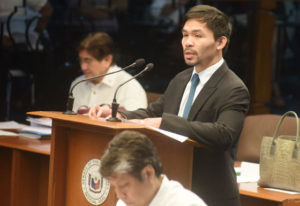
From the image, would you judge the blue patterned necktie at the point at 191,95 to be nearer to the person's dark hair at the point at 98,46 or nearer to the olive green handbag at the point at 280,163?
the olive green handbag at the point at 280,163

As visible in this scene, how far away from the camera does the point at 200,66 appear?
3432 millimetres

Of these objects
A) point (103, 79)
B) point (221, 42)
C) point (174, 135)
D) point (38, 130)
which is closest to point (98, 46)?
point (103, 79)

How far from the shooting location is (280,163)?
3.84 m

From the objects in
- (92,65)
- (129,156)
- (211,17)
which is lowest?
(129,156)

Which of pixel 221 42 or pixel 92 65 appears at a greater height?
pixel 221 42

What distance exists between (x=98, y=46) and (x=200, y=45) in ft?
7.24

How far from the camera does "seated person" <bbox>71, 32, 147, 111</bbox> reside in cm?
543

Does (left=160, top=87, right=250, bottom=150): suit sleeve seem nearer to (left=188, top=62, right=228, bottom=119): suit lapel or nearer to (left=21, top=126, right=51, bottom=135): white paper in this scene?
(left=188, top=62, right=228, bottom=119): suit lapel

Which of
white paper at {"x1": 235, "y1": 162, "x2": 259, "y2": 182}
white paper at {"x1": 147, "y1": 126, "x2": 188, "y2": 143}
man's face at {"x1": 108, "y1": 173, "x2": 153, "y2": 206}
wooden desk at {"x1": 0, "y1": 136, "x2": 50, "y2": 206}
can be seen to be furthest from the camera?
wooden desk at {"x1": 0, "y1": 136, "x2": 50, "y2": 206}

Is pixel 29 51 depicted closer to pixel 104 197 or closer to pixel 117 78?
pixel 117 78

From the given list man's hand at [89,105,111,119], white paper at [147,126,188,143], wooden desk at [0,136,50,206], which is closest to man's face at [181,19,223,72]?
man's hand at [89,105,111,119]

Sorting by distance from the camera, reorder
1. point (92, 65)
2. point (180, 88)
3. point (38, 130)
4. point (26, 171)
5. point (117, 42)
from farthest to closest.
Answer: point (117, 42)
point (92, 65)
point (38, 130)
point (26, 171)
point (180, 88)

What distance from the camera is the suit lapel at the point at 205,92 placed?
3279 mm

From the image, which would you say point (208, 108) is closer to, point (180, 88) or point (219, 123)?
point (219, 123)
